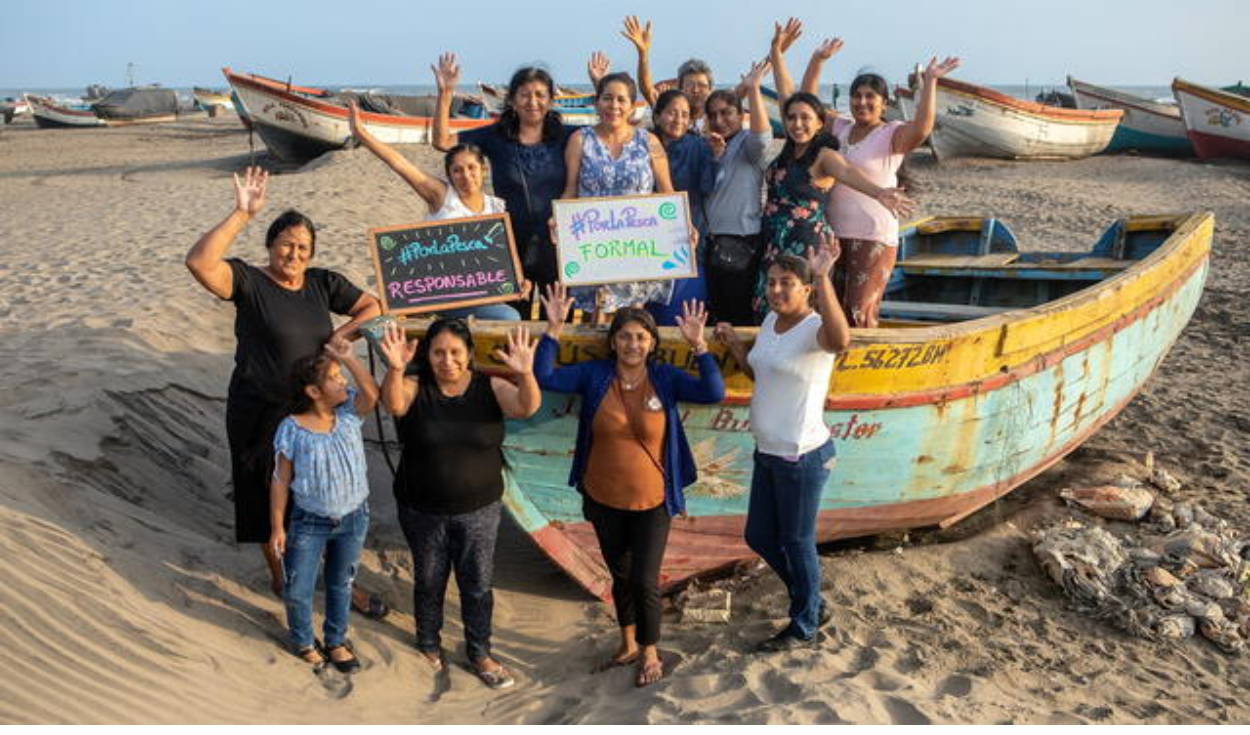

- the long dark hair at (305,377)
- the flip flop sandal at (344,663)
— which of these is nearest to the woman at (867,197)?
the long dark hair at (305,377)

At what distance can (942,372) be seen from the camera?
4.50 meters

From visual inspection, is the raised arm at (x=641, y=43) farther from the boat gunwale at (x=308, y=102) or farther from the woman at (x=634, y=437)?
the boat gunwale at (x=308, y=102)

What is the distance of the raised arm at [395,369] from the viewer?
3.57 m

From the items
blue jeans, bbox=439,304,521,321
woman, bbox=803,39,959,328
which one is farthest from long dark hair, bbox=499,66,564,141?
woman, bbox=803,39,959,328

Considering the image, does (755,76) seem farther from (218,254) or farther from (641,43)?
(218,254)

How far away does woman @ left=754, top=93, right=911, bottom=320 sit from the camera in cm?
436

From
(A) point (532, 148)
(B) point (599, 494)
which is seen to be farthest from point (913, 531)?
(A) point (532, 148)

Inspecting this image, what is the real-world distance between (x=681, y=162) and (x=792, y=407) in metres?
1.73

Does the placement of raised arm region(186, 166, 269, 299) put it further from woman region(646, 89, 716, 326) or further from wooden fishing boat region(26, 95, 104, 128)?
wooden fishing boat region(26, 95, 104, 128)

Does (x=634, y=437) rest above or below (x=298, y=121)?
below

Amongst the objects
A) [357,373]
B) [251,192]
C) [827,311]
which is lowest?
[357,373]

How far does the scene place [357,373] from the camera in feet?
12.2

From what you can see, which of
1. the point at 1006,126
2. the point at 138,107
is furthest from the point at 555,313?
the point at 138,107
